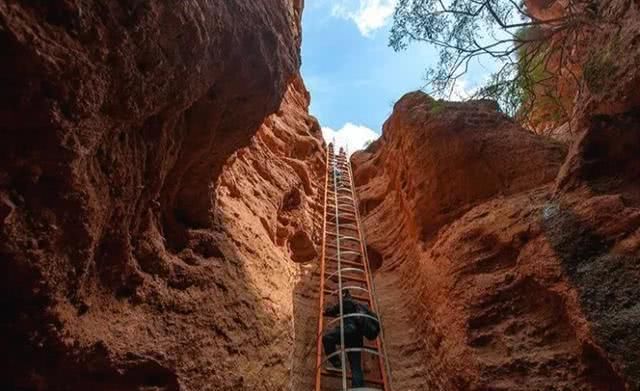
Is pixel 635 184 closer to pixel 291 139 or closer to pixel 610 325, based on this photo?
pixel 610 325

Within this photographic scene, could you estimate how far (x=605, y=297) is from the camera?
10.8 feet

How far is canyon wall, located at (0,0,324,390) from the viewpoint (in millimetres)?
2023

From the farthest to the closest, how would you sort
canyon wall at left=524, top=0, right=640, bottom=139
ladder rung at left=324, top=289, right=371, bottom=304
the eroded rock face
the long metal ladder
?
ladder rung at left=324, top=289, right=371, bottom=304 < the long metal ladder < canyon wall at left=524, top=0, right=640, bottom=139 < the eroded rock face

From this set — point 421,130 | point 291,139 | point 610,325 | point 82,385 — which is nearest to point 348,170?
point 291,139

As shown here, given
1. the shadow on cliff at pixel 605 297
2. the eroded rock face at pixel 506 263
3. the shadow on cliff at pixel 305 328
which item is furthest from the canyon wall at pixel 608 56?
the shadow on cliff at pixel 305 328

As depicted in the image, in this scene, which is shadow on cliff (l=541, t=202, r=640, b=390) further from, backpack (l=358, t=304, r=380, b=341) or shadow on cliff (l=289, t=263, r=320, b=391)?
shadow on cliff (l=289, t=263, r=320, b=391)

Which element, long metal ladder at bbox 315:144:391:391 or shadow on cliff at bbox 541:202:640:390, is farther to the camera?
long metal ladder at bbox 315:144:391:391

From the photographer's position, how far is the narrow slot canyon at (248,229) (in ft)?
7.05

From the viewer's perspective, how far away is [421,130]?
22.9 feet

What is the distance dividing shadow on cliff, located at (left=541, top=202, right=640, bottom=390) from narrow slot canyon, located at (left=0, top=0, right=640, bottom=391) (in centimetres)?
1

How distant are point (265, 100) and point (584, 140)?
2.94 m

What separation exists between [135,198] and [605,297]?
3311mm

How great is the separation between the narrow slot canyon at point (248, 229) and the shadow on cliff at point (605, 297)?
0.05 ft


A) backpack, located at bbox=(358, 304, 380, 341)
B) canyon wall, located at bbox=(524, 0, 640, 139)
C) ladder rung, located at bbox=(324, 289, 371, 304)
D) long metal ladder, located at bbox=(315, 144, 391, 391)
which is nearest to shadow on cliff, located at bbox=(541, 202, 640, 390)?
canyon wall, located at bbox=(524, 0, 640, 139)
